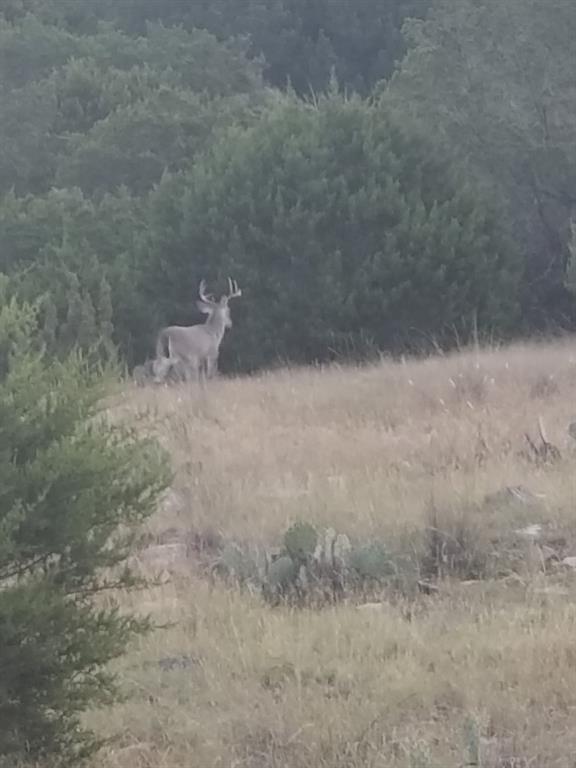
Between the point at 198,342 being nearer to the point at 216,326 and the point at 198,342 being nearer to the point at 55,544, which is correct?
the point at 216,326

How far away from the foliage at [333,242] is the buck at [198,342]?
2.37m

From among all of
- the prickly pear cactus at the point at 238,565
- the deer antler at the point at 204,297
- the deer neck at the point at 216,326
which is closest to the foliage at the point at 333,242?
the deer antler at the point at 204,297

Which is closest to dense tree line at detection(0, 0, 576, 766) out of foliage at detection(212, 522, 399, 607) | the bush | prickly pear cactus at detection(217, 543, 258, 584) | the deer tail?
the deer tail

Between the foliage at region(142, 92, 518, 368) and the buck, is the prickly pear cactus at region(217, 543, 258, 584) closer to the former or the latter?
the buck

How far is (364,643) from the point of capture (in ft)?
17.9

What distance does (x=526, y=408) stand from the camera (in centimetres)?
1152

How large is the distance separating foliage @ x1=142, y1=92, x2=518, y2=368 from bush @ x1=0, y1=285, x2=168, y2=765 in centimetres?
1784

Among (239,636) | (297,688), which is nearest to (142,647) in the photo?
(239,636)

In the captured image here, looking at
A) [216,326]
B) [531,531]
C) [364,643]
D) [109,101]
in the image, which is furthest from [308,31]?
[364,643]

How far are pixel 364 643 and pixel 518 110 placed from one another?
20.9 m

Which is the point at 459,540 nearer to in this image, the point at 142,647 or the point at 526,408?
the point at 142,647

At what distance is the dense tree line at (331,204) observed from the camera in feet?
75.4

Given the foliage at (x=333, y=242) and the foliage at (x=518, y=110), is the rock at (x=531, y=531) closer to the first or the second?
the foliage at (x=333, y=242)

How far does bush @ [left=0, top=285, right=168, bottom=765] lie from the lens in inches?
167
